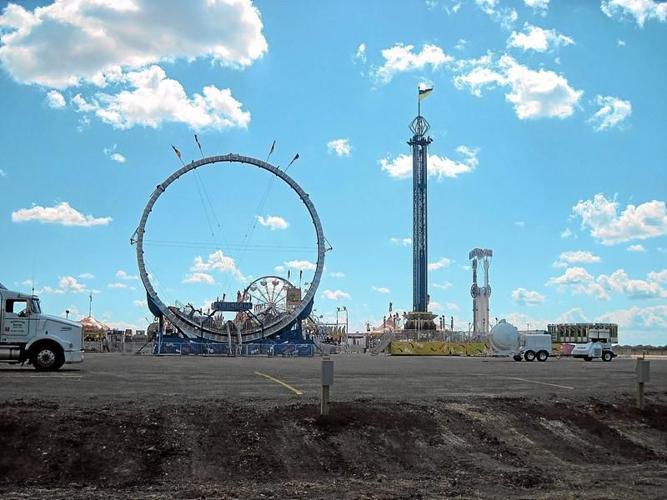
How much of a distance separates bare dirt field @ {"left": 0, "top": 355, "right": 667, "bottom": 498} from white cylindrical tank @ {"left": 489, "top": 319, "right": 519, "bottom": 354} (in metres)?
52.0

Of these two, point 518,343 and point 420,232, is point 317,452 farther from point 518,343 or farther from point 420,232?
point 420,232

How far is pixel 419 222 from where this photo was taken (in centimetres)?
14438

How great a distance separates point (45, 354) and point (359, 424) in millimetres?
20317

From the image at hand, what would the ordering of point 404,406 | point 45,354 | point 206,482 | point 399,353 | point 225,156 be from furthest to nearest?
point 225,156
point 399,353
point 45,354
point 404,406
point 206,482

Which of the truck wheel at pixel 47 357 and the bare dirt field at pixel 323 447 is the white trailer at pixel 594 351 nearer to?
the truck wheel at pixel 47 357

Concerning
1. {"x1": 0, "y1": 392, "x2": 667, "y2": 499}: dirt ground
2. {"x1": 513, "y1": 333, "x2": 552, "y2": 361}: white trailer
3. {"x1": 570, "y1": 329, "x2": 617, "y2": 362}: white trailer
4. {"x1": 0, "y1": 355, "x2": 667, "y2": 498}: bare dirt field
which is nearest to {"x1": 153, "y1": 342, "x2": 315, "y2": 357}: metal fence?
{"x1": 513, "y1": 333, "x2": 552, "y2": 361}: white trailer

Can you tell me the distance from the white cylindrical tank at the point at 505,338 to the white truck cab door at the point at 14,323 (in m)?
49.6

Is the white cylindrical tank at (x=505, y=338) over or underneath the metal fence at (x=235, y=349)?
over

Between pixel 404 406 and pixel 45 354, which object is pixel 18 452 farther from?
pixel 45 354

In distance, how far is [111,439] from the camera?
12.2 metres

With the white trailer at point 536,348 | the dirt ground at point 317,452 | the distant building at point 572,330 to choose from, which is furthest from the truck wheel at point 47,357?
the distant building at point 572,330

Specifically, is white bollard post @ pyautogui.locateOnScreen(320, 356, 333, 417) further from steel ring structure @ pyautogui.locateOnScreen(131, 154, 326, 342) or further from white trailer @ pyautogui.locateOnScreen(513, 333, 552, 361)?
steel ring structure @ pyautogui.locateOnScreen(131, 154, 326, 342)

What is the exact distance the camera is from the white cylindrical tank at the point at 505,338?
6931 centimetres

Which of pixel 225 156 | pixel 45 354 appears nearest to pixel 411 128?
pixel 225 156
